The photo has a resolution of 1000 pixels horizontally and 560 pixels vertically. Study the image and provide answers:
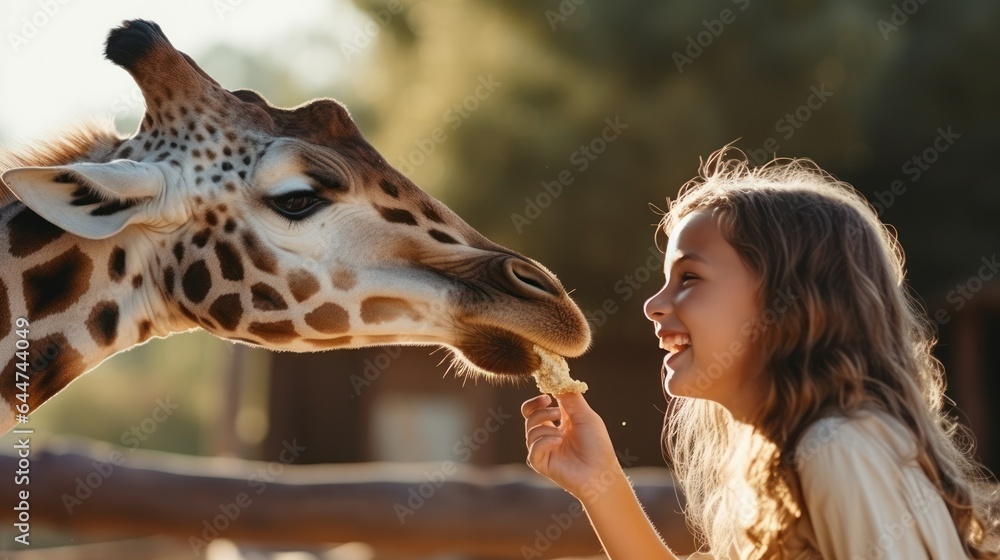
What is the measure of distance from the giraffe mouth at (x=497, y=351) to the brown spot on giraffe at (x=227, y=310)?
505 millimetres

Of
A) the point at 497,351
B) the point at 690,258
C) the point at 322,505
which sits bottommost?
the point at 322,505

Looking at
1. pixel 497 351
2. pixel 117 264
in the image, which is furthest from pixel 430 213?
pixel 117 264

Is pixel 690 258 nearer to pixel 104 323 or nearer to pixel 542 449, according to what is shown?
pixel 542 449

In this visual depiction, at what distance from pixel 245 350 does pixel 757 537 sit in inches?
359

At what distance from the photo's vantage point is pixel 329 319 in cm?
227

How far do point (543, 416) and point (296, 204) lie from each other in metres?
→ 0.75

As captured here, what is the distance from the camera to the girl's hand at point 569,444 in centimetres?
225

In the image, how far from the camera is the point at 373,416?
11.1 metres

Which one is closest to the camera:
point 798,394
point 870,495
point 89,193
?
point 870,495

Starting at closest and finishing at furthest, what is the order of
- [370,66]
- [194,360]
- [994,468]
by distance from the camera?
[994,468] → [370,66] → [194,360]

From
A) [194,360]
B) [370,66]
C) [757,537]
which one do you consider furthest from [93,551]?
[194,360]

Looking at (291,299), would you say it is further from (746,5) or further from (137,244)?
(746,5)

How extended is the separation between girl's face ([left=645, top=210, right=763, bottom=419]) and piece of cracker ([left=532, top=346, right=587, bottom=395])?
245 millimetres

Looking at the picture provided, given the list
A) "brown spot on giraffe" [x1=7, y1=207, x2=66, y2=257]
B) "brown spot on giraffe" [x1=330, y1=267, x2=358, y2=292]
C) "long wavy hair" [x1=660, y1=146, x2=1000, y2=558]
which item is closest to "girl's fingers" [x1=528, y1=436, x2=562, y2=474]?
"long wavy hair" [x1=660, y1=146, x2=1000, y2=558]
